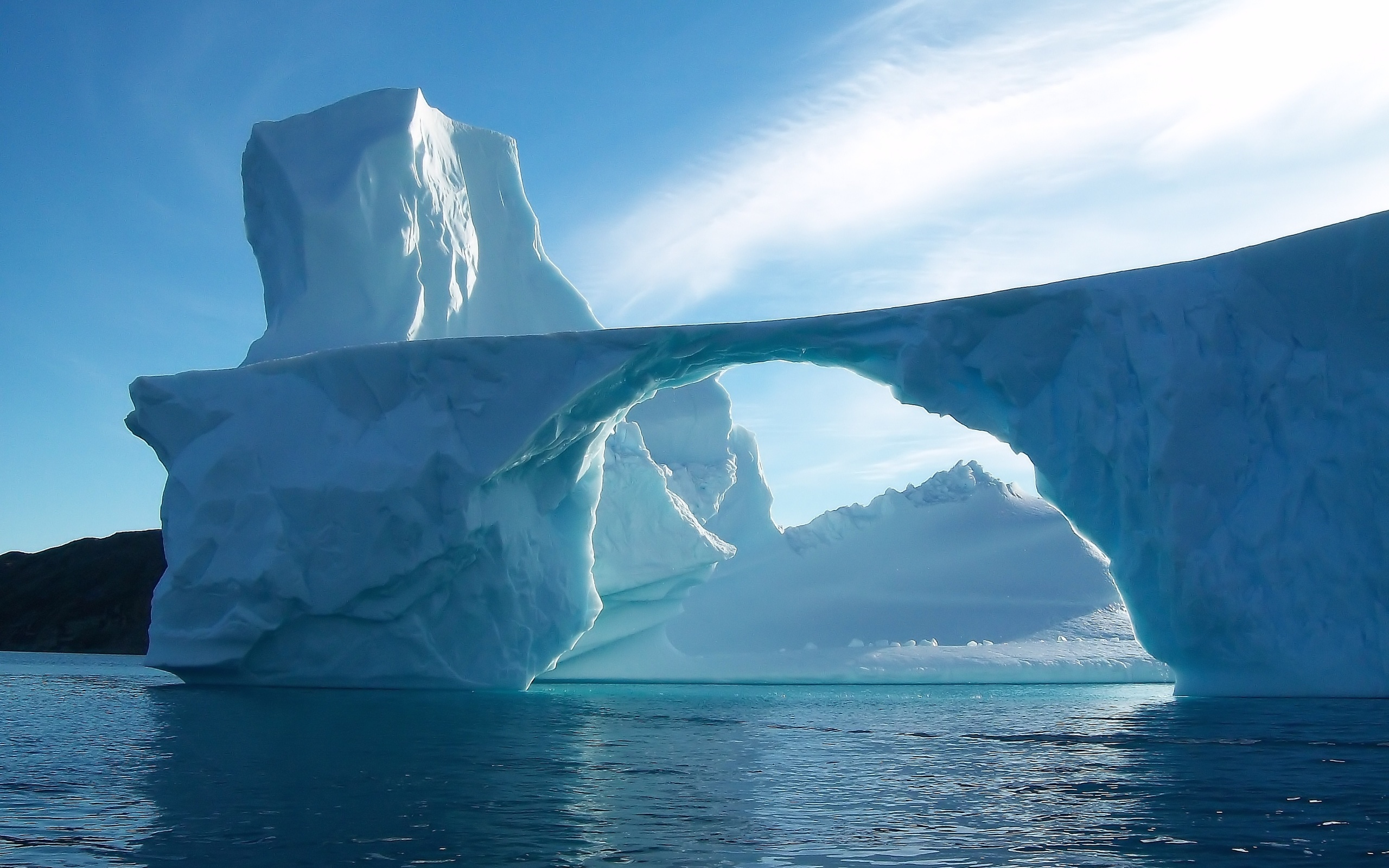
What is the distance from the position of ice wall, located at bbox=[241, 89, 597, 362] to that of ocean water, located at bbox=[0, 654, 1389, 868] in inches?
236

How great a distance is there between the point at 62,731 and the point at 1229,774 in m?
7.01

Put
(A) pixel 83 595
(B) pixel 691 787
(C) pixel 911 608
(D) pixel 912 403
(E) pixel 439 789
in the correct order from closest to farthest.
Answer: (E) pixel 439 789 → (B) pixel 691 787 → (D) pixel 912 403 → (C) pixel 911 608 → (A) pixel 83 595

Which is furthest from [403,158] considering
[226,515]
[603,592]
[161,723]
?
[161,723]

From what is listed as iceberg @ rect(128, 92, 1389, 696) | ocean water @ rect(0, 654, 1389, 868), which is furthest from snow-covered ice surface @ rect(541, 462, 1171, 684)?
ocean water @ rect(0, 654, 1389, 868)

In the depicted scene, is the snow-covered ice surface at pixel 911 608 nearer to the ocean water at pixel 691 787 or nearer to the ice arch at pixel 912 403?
the ice arch at pixel 912 403

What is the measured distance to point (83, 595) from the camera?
4900 centimetres

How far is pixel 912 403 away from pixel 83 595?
158ft

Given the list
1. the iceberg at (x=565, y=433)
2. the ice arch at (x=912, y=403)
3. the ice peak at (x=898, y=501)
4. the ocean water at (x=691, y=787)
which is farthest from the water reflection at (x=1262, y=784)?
the ice peak at (x=898, y=501)

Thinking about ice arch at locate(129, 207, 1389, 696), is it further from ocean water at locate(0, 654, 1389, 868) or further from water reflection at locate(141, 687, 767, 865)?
water reflection at locate(141, 687, 767, 865)

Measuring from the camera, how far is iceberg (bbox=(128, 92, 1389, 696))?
31.6ft

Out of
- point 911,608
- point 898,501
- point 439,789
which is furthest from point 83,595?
point 439,789

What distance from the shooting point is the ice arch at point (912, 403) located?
9.60m

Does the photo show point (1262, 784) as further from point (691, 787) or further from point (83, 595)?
point (83, 595)

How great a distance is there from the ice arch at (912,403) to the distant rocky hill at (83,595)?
37342 mm
